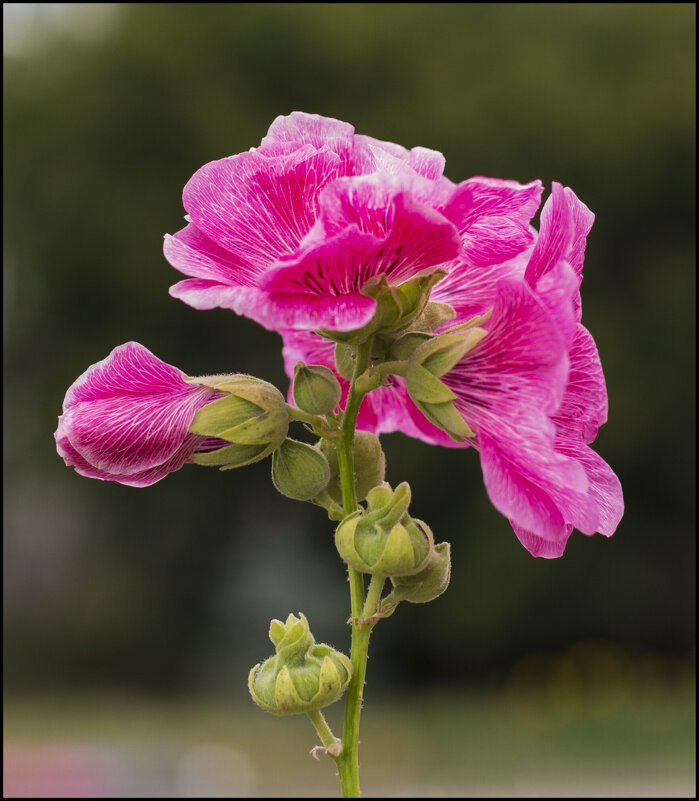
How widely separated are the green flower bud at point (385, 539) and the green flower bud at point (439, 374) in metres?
0.07

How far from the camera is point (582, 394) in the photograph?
0.96 meters

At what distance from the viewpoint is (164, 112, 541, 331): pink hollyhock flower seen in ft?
2.66

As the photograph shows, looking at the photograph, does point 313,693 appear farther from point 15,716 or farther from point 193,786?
point 15,716

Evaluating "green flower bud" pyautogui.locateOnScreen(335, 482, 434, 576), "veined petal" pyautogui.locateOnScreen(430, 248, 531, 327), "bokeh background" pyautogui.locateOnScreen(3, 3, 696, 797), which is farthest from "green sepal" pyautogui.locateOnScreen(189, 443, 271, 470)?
"bokeh background" pyautogui.locateOnScreen(3, 3, 696, 797)

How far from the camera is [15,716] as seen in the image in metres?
8.80

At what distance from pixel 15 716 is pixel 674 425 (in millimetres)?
6108

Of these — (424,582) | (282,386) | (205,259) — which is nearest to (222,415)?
(205,259)

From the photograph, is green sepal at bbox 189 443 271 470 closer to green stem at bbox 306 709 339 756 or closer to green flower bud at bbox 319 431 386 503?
green flower bud at bbox 319 431 386 503

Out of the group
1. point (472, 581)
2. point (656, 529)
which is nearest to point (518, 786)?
point (472, 581)

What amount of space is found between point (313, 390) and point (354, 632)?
0.72ft

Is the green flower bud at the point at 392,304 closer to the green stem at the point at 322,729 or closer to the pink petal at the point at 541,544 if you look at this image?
the pink petal at the point at 541,544

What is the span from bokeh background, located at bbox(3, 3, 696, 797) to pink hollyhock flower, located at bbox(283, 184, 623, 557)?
7.37 metres

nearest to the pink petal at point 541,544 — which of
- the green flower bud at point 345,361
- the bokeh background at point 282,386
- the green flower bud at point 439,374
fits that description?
the green flower bud at point 439,374

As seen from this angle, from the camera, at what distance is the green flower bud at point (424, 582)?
0.95 metres
